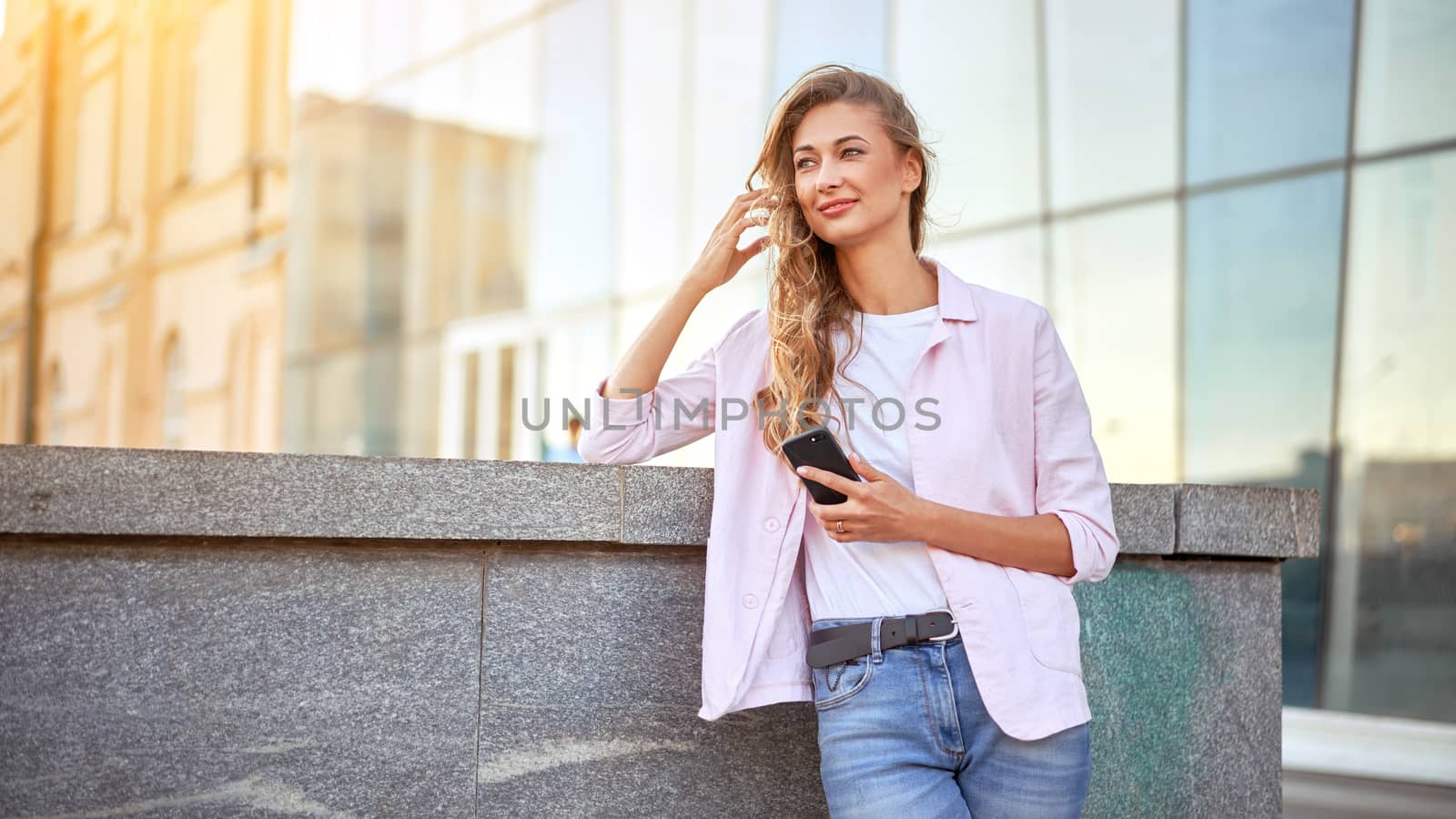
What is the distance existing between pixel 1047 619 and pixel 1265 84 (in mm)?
8563

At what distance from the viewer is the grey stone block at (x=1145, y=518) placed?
365cm

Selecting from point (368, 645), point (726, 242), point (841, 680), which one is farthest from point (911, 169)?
point (368, 645)

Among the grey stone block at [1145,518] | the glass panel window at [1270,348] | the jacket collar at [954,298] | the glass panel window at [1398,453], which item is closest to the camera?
the jacket collar at [954,298]

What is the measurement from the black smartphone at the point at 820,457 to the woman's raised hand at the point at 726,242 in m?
0.62

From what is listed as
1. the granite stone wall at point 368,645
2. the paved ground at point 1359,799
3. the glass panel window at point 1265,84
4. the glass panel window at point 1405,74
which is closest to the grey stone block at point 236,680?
the granite stone wall at point 368,645

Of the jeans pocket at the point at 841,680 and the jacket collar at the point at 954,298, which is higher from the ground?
the jacket collar at the point at 954,298

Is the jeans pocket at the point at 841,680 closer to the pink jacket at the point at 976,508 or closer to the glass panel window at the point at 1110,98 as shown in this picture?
the pink jacket at the point at 976,508

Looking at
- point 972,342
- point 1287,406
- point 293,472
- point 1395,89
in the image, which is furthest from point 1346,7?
point 293,472

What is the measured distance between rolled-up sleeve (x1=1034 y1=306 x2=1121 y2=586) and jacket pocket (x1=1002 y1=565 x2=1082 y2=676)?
59 mm

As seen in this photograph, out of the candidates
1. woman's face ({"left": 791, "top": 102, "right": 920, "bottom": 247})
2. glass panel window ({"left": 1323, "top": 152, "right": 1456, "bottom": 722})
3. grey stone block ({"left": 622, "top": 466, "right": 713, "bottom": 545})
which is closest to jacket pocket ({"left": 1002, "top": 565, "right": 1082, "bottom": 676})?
woman's face ({"left": 791, "top": 102, "right": 920, "bottom": 247})

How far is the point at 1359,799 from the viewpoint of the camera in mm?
7488

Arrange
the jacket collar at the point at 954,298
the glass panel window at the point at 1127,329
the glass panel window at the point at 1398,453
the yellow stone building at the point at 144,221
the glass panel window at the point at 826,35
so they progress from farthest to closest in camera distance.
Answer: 1. the yellow stone building at the point at 144,221
2. the glass panel window at the point at 826,35
3. the glass panel window at the point at 1127,329
4. the glass panel window at the point at 1398,453
5. the jacket collar at the point at 954,298

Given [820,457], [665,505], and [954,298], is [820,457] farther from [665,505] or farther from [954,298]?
[665,505]

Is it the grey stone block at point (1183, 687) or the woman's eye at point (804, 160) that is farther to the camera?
the grey stone block at point (1183, 687)
